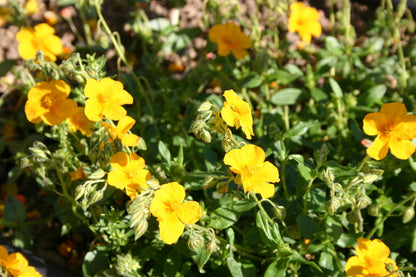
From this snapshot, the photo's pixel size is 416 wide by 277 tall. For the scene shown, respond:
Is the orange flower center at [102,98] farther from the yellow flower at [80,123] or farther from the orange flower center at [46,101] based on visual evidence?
the yellow flower at [80,123]

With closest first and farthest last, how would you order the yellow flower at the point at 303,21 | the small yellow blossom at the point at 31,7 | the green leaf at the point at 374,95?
1. the green leaf at the point at 374,95
2. the yellow flower at the point at 303,21
3. the small yellow blossom at the point at 31,7

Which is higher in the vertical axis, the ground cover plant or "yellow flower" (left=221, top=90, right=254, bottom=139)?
"yellow flower" (left=221, top=90, right=254, bottom=139)

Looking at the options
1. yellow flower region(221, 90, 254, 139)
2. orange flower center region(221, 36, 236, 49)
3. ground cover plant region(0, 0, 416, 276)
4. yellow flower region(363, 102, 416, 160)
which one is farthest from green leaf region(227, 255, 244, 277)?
orange flower center region(221, 36, 236, 49)

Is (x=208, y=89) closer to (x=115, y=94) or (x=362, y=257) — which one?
(x=115, y=94)

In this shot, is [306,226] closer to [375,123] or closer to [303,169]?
[303,169]

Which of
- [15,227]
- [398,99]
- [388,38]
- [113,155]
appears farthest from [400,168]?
[15,227]

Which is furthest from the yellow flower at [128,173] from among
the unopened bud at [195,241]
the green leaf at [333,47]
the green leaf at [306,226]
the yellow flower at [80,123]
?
the green leaf at [333,47]

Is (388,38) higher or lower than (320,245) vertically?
higher

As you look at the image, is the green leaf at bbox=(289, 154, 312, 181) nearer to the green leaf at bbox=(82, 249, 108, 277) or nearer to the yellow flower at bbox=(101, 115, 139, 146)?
the yellow flower at bbox=(101, 115, 139, 146)
